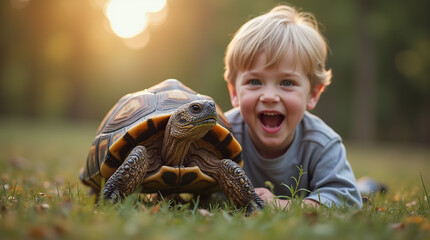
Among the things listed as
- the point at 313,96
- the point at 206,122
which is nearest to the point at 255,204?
the point at 206,122

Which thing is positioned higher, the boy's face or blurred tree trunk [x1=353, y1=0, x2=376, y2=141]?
the boy's face

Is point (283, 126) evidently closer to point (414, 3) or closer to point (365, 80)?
point (365, 80)

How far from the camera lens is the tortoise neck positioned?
8.36ft

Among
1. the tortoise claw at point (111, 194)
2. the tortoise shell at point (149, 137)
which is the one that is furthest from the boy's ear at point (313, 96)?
the tortoise claw at point (111, 194)

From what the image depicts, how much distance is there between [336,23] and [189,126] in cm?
1654

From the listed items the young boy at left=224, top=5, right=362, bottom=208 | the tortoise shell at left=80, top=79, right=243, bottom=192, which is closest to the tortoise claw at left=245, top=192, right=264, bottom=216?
the tortoise shell at left=80, top=79, right=243, bottom=192

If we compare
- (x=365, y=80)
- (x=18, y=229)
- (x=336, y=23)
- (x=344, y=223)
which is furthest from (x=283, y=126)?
(x=336, y=23)

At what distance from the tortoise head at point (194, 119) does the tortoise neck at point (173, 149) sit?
0.07 m

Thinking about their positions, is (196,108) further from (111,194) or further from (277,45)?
(277,45)

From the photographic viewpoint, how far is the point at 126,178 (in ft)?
7.64

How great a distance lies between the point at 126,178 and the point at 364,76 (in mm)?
15863

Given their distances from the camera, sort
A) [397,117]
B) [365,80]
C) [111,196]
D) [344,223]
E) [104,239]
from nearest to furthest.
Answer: [104,239] → [344,223] → [111,196] → [365,80] → [397,117]

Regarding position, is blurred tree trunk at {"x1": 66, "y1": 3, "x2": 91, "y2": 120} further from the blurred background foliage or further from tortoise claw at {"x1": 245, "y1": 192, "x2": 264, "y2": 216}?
tortoise claw at {"x1": 245, "y1": 192, "x2": 264, "y2": 216}

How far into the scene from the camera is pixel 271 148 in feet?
11.1
